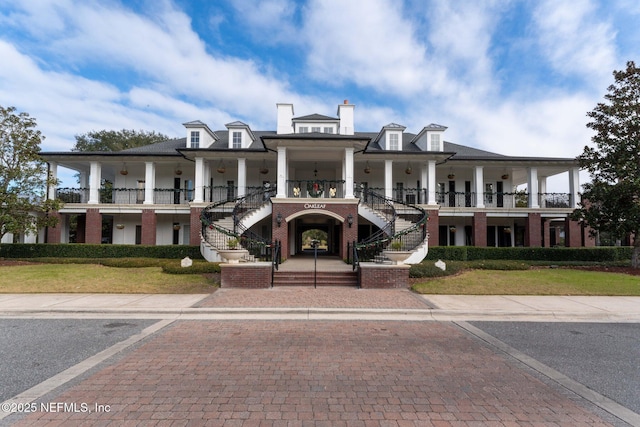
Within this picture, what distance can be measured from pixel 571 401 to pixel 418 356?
199 cm

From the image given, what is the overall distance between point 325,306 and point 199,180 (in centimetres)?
1471

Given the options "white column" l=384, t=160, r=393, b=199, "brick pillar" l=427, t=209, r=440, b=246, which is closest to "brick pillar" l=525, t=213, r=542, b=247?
"brick pillar" l=427, t=209, r=440, b=246

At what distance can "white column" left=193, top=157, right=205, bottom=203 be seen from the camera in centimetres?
1975

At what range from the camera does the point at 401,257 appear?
11578 mm

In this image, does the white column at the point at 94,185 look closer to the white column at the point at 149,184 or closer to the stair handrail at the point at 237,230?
the white column at the point at 149,184

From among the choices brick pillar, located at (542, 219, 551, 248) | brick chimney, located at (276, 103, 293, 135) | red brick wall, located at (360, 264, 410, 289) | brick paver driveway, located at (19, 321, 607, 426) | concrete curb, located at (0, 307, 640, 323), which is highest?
brick chimney, located at (276, 103, 293, 135)

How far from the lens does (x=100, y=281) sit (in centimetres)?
1166

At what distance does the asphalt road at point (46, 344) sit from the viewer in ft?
14.5

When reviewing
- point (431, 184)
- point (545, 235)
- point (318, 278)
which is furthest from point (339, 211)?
point (545, 235)

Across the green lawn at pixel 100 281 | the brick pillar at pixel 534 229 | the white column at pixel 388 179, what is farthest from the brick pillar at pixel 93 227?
the brick pillar at pixel 534 229

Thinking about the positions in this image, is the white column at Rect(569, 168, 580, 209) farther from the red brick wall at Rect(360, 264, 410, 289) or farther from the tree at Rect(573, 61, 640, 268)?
the red brick wall at Rect(360, 264, 410, 289)

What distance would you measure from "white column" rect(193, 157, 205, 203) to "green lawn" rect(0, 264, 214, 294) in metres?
6.35

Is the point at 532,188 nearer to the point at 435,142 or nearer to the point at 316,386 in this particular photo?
the point at 435,142

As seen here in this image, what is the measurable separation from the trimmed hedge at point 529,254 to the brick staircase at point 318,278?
743 cm
